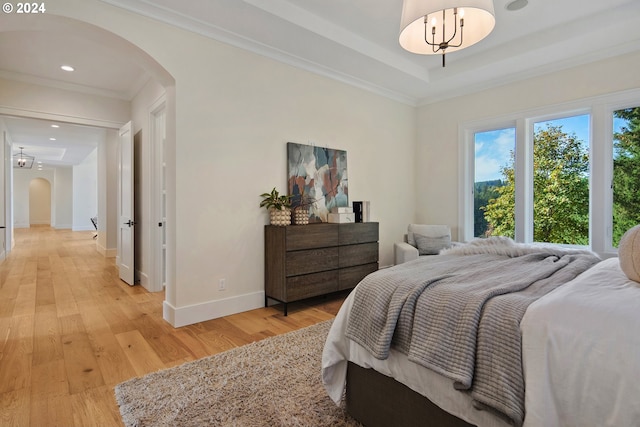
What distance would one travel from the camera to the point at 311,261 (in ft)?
11.0

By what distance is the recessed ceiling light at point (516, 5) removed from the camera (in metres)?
2.91

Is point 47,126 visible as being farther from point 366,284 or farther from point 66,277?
point 366,284

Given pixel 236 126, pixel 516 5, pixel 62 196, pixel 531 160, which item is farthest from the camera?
pixel 62 196

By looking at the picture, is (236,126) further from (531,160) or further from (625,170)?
(625,170)

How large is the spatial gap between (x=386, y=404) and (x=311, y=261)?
2014mm

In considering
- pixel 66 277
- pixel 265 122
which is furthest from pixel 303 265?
pixel 66 277

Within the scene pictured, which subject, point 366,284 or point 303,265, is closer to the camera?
point 366,284

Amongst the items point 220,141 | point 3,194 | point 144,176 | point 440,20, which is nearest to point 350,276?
point 220,141

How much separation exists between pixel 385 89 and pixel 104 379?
447 cm

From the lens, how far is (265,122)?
Answer: 3.44 metres

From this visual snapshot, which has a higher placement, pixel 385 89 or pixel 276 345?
pixel 385 89

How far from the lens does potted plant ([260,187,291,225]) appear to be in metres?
3.35

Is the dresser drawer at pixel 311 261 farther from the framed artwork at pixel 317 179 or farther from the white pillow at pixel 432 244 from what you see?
the white pillow at pixel 432 244

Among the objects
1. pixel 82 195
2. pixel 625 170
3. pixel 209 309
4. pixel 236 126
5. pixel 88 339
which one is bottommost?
pixel 88 339
